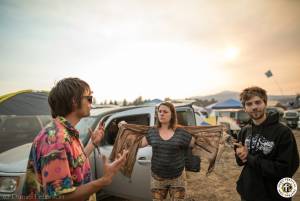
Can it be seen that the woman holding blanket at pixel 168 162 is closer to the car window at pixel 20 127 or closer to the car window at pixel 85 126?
the car window at pixel 85 126

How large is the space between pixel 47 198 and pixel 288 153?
6.77 feet

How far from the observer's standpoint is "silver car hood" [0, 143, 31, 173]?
3268 mm

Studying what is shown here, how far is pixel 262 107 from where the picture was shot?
7.85 feet

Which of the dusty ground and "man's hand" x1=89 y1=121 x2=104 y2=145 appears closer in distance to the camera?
"man's hand" x1=89 y1=121 x2=104 y2=145

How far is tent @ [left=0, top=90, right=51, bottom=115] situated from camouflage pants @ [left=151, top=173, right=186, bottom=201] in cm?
425

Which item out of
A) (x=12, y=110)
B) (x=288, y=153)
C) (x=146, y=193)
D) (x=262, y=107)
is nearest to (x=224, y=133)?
(x=262, y=107)

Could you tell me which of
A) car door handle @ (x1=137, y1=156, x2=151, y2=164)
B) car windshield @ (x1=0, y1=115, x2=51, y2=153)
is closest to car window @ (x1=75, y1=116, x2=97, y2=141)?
car door handle @ (x1=137, y1=156, x2=151, y2=164)

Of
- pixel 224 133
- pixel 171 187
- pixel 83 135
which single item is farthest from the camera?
pixel 83 135

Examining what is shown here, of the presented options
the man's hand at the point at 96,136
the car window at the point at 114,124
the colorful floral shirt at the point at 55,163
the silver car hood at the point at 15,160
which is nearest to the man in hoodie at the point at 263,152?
the man's hand at the point at 96,136

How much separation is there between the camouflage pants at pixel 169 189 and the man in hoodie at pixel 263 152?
880 millimetres

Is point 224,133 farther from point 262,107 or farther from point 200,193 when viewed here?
point 200,193

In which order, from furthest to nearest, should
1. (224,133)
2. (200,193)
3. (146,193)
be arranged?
(200,193) → (146,193) → (224,133)

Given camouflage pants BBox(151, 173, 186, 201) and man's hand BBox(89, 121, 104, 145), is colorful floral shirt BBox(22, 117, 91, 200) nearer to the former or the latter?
man's hand BBox(89, 121, 104, 145)

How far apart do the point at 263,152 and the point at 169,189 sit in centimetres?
141
